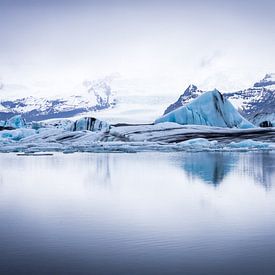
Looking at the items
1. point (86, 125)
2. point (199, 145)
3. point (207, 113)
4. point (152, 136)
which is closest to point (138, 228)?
point (199, 145)

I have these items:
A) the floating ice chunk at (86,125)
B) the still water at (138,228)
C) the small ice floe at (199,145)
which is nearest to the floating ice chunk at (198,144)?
the small ice floe at (199,145)

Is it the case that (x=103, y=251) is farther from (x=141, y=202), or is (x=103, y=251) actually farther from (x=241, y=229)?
(x=141, y=202)

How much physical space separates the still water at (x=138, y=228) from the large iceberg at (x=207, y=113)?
35048 mm

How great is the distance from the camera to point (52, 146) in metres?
34.2

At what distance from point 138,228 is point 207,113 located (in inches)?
1614

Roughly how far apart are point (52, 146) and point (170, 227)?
29.3m

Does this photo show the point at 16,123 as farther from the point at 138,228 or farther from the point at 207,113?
the point at 138,228

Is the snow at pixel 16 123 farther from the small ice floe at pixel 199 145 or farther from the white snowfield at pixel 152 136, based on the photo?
the small ice floe at pixel 199 145

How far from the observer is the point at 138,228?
5.70m

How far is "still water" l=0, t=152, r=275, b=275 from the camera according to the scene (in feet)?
13.9

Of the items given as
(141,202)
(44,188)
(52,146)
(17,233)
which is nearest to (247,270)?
(17,233)

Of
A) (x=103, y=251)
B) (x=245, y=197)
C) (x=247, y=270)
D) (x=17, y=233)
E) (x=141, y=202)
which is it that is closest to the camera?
(x=247, y=270)

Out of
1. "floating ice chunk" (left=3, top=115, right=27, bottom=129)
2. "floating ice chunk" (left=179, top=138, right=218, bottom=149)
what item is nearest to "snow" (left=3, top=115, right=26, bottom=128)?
"floating ice chunk" (left=3, top=115, right=27, bottom=129)

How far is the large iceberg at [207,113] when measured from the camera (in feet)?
148
